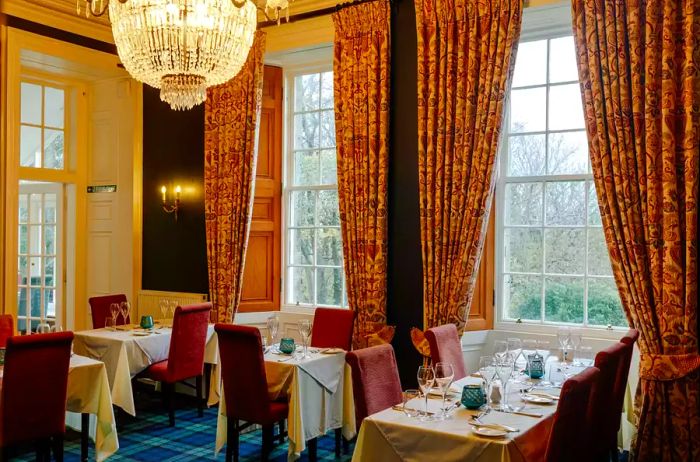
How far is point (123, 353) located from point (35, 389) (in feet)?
4.69

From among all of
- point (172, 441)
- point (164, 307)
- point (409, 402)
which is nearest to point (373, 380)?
point (409, 402)

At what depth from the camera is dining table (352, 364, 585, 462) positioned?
2740 mm

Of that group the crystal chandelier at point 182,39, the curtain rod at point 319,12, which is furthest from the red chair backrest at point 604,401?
the curtain rod at point 319,12

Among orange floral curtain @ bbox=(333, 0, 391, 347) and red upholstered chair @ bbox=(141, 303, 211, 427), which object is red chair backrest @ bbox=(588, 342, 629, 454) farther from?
red upholstered chair @ bbox=(141, 303, 211, 427)

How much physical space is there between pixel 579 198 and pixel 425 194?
1.23 meters

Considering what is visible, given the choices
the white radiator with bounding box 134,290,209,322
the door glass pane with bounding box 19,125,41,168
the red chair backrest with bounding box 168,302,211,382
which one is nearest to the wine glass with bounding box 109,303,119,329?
the red chair backrest with bounding box 168,302,211,382

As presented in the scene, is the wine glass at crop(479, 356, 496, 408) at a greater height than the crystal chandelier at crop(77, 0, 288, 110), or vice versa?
the crystal chandelier at crop(77, 0, 288, 110)

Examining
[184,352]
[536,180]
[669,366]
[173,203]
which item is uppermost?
[536,180]

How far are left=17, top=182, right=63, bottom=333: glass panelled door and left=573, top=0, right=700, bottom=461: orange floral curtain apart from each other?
615 centimetres

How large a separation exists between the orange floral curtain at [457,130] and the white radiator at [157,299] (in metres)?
2.72

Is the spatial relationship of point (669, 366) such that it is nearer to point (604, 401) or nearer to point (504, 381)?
point (604, 401)

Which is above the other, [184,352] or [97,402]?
[184,352]

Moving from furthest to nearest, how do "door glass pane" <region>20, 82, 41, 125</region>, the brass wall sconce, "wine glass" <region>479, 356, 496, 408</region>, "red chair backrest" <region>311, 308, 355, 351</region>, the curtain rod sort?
"door glass pane" <region>20, 82, 41, 125</region> < the brass wall sconce < the curtain rod < "red chair backrest" <region>311, 308, 355, 351</region> < "wine glass" <region>479, 356, 496, 408</region>

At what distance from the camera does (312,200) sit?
21.4 ft
